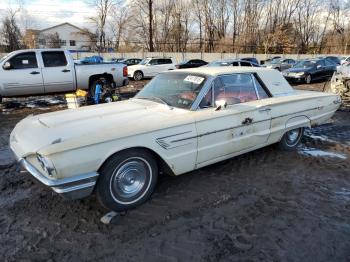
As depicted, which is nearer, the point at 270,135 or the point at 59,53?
the point at 270,135

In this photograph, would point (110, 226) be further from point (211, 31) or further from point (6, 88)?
point (211, 31)

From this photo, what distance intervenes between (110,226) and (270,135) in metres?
2.89

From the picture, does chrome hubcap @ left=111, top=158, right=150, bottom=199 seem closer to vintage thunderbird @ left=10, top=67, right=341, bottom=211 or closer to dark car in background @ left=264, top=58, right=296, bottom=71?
vintage thunderbird @ left=10, top=67, right=341, bottom=211

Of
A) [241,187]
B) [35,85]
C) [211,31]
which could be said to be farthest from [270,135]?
Result: [211,31]

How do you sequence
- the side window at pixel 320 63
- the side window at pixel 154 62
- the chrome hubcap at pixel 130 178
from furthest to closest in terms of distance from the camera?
the side window at pixel 154 62, the side window at pixel 320 63, the chrome hubcap at pixel 130 178

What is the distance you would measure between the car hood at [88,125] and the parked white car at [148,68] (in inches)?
644

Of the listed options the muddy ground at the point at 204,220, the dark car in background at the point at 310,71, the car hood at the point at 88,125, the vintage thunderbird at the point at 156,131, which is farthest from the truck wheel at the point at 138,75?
the car hood at the point at 88,125

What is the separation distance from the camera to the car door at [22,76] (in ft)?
32.0

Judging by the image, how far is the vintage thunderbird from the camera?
3.19 metres

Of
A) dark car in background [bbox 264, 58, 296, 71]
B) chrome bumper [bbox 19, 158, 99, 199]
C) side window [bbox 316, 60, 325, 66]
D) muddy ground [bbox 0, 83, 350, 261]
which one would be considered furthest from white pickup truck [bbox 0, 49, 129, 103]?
dark car in background [bbox 264, 58, 296, 71]

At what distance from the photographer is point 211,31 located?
53781 millimetres

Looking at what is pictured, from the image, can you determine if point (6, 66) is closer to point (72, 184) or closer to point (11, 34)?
point (72, 184)

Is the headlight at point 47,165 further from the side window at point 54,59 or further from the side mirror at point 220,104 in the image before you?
the side window at point 54,59

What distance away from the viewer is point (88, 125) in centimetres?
360
